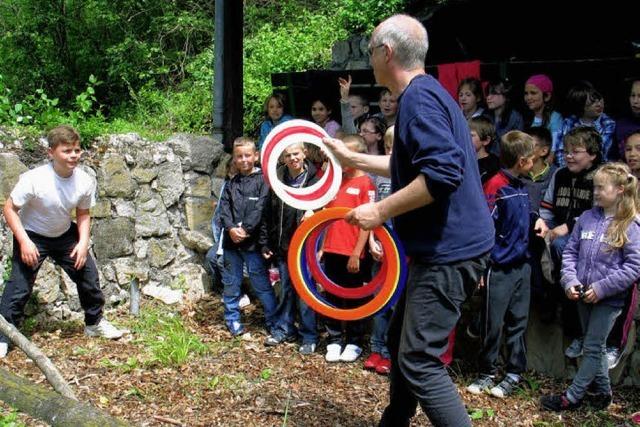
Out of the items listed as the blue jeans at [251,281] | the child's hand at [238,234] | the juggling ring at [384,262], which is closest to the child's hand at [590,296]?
the juggling ring at [384,262]

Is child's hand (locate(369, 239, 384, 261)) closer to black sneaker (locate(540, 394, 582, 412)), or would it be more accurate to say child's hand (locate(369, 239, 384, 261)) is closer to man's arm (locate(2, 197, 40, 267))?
black sneaker (locate(540, 394, 582, 412))

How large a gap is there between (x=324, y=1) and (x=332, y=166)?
8.88 m

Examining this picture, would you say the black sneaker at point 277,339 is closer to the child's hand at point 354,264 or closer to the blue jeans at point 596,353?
the child's hand at point 354,264

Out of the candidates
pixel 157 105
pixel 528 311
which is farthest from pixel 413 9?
pixel 528 311

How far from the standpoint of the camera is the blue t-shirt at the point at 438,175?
279 cm

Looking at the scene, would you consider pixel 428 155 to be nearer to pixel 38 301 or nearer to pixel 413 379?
pixel 413 379

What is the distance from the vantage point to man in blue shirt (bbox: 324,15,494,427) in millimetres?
2924

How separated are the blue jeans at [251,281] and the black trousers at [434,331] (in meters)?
2.64

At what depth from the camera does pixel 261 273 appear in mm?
5590

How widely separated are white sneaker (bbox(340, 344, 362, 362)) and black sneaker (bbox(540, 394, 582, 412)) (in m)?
1.34

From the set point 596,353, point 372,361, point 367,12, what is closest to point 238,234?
point 372,361

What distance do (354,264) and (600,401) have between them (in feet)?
5.75

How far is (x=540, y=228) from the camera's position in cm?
455

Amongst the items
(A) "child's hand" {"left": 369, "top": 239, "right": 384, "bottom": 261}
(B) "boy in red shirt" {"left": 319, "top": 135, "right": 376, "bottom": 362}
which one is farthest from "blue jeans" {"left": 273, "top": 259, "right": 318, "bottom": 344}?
(A) "child's hand" {"left": 369, "top": 239, "right": 384, "bottom": 261}
